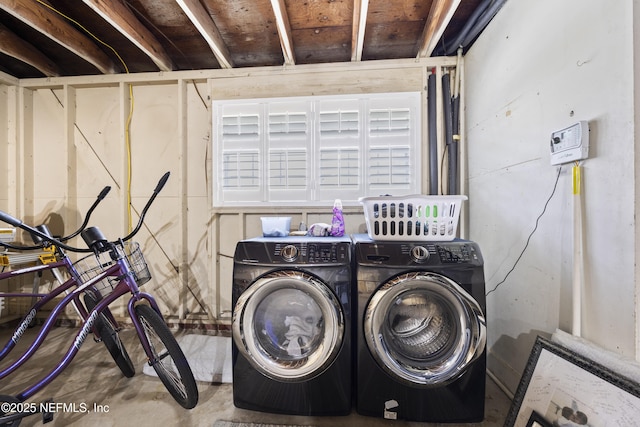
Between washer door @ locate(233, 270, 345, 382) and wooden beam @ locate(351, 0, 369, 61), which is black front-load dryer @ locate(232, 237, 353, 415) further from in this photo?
wooden beam @ locate(351, 0, 369, 61)

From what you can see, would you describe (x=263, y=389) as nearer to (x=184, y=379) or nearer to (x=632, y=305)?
(x=184, y=379)

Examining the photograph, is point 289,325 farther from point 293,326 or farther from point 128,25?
point 128,25

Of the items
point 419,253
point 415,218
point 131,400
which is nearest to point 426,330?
point 419,253

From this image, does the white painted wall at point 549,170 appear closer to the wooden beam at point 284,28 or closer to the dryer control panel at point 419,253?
the dryer control panel at point 419,253

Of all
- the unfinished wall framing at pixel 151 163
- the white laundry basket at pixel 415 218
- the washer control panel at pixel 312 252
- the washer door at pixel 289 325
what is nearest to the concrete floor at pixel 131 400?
the washer door at pixel 289 325

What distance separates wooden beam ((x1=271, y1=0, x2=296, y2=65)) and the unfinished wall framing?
111mm

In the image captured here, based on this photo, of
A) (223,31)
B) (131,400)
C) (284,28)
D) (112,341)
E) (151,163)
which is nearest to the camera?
(131,400)

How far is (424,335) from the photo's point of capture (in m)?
1.18

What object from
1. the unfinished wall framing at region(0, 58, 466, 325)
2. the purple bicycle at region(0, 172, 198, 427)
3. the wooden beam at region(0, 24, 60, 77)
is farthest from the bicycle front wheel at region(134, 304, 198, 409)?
the wooden beam at region(0, 24, 60, 77)

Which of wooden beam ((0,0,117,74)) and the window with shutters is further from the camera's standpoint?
the window with shutters

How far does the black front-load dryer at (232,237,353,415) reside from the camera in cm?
111

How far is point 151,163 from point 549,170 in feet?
9.07

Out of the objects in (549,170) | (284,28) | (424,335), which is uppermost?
(284,28)

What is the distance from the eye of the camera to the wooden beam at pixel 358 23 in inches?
55.5
